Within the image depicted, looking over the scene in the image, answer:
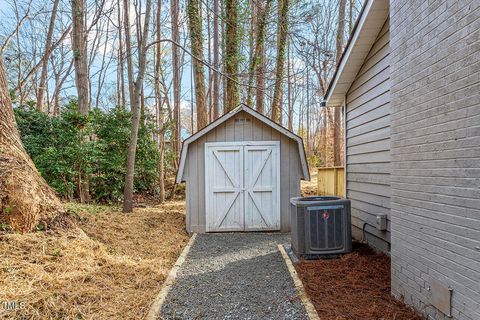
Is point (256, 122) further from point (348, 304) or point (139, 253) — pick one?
point (348, 304)

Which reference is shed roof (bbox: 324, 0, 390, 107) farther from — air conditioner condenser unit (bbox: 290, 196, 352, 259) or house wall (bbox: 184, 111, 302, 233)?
air conditioner condenser unit (bbox: 290, 196, 352, 259)

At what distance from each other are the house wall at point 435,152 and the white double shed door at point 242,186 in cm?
409

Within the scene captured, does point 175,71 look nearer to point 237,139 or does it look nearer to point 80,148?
point 80,148

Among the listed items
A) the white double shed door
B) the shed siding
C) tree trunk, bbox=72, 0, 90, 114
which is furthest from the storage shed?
tree trunk, bbox=72, 0, 90, 114

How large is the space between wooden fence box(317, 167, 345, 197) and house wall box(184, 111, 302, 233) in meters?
1.68

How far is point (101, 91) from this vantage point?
20047 mm

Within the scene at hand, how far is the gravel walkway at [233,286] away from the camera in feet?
10.4

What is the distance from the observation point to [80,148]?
28.0ft

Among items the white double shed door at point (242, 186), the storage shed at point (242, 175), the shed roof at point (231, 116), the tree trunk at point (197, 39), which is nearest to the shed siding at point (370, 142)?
the shed roof at point (231, 116)

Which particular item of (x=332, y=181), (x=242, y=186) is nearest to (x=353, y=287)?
(x=242, y=186)

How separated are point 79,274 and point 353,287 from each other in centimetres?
303

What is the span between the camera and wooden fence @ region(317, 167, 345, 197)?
8469 millimetres

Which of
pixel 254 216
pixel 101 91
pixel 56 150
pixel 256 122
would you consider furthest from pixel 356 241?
pixel 101 91

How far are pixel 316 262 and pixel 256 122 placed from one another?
Result: 12.0 feet
